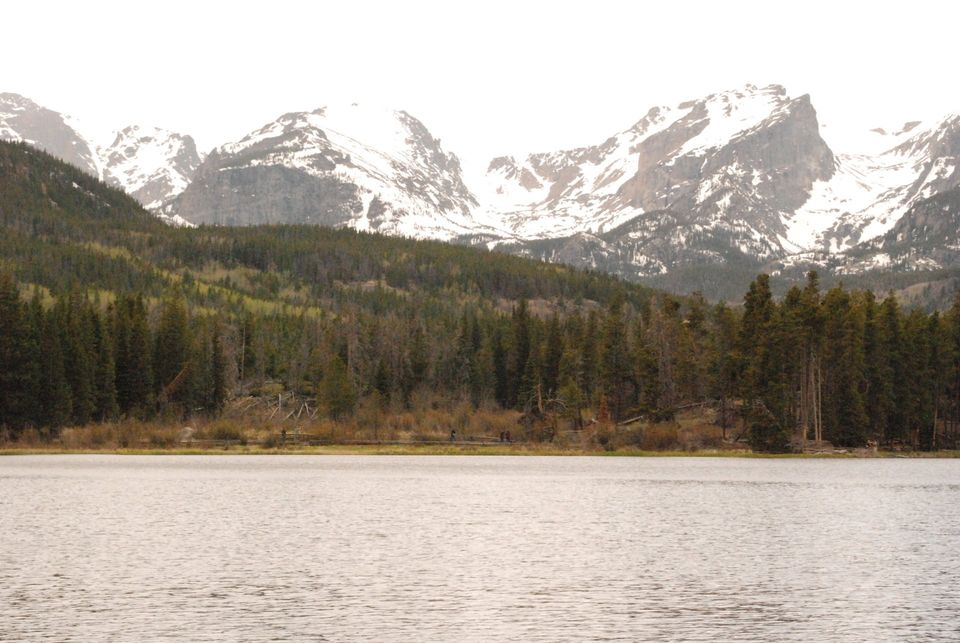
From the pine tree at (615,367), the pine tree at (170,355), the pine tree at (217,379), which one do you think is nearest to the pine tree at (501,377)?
the pine tree at (615,367)

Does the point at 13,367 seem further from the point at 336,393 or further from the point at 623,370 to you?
the point at 623,370

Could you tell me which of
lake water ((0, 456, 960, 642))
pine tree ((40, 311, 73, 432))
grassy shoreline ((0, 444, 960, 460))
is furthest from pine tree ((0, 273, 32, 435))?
lake water ((0, 456, 960, 642))

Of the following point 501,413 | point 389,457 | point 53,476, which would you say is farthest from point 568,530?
point 501,413

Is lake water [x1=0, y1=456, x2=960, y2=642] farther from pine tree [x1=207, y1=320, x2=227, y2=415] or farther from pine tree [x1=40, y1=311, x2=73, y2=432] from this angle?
pine tree [x1=207, y1=320, x2=227, y2=415]

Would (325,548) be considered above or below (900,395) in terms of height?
below

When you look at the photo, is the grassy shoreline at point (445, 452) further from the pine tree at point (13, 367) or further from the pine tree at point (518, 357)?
the pine tree at point (518, 357)

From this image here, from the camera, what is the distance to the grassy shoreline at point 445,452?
4739 inches

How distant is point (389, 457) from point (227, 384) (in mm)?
44916

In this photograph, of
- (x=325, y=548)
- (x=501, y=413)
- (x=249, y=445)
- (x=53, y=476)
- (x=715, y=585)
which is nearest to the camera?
(x=715, y=585)

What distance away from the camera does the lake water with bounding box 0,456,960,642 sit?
102 ft

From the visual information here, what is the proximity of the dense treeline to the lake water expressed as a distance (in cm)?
4189

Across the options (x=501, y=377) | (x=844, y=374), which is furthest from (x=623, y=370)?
(x=501, y=377)

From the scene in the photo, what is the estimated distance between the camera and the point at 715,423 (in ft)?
439

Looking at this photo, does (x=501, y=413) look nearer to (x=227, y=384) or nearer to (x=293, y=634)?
(x=227, y=384)
